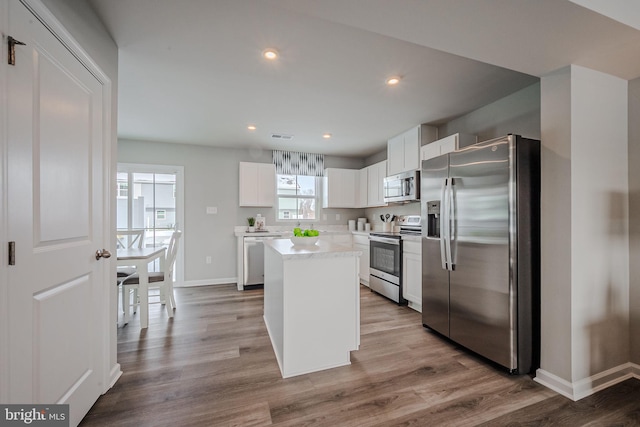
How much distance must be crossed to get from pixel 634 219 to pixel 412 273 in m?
1.99

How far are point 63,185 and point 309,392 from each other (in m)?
1.93

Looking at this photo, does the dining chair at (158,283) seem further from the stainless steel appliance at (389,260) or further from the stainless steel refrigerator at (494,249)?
the stainless steel refrigerator at (494,249)

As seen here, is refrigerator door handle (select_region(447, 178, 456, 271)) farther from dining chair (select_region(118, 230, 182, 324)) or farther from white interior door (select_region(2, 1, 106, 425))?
dining chair (select_region(118, 230, 182, 324))

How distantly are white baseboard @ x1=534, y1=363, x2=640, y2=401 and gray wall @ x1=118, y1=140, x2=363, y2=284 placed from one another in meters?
4.49

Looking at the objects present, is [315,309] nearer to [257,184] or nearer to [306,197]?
[257,184]

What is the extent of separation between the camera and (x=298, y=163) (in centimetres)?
529

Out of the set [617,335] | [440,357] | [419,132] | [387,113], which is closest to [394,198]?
[419,132]

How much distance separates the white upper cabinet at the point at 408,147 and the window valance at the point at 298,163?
1.60 metres

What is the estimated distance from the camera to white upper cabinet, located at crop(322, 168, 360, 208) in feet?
17.2

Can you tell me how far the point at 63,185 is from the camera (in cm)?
136

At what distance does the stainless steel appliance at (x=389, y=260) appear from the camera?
11.8 feet

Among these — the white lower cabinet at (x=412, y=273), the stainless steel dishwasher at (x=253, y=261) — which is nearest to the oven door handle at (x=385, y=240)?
the white lower cabinet at (x=412, y=273)

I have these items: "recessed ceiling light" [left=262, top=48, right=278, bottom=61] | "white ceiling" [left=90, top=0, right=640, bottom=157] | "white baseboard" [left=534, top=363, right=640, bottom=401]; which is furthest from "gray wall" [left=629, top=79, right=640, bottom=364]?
"recessed ceiling light" [left=262, top=48, right=278, bottom=61]

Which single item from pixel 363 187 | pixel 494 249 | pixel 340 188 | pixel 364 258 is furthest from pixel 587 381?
pixel 340 188
